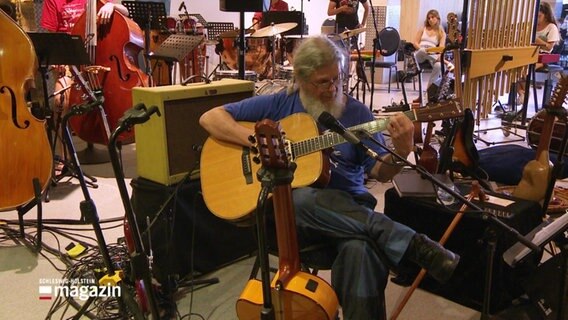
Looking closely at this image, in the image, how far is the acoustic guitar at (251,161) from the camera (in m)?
1.65

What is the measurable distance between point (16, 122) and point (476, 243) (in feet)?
7.26

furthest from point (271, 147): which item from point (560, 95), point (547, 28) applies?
point (547, 28)

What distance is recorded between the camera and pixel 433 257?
1.52 metres

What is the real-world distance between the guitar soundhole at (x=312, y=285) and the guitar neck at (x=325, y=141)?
47 centimetres

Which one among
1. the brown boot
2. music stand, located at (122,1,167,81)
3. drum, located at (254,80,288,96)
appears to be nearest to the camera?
the brown boot

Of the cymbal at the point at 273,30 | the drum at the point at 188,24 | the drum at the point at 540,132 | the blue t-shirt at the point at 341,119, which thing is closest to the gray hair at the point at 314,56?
the blue t-shirt at the point at 341,119

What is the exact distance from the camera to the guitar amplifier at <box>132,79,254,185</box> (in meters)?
2.04

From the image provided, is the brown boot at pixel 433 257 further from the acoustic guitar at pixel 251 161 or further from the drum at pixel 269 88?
the drum at pixel 269 88

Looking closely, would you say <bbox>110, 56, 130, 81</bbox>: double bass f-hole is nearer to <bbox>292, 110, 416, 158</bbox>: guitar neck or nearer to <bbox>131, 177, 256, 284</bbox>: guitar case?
<bbox>131, 177, 256, 284</bbox>: guitar case

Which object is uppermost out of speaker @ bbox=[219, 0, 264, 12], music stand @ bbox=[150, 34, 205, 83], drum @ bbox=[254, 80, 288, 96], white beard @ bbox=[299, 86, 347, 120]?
speaker @ bbox=[219, 0, 264, 12]

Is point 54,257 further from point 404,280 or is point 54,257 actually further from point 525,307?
point 525,307

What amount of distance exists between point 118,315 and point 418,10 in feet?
25.8

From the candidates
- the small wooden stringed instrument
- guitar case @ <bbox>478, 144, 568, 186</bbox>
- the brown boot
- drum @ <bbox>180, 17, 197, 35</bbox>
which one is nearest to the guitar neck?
the brown boot

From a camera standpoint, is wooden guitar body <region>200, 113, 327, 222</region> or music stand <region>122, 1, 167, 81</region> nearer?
wooden guitar body <region>200, 113, 327, 222</region>
